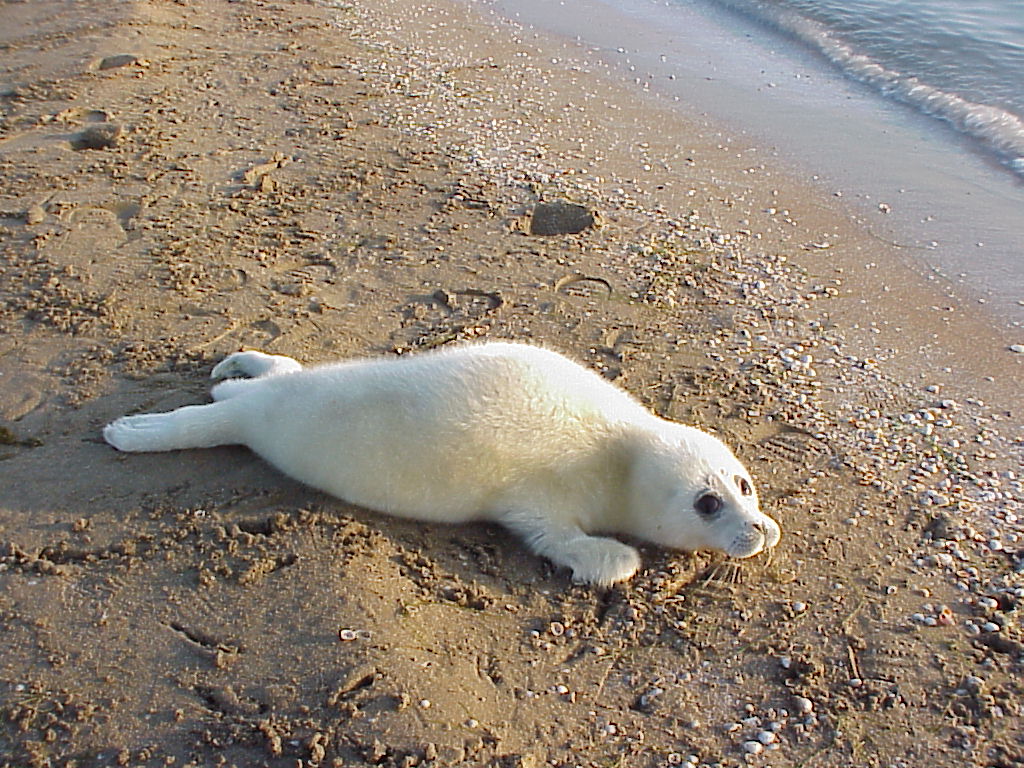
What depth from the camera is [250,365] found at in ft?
15.1

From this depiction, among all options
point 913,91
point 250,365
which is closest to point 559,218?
point 250,365

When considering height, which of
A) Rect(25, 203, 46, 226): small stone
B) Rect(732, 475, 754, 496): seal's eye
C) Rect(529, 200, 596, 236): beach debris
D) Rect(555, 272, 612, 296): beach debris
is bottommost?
Rect(25, 203, 46, 226): small stone

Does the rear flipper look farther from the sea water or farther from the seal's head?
the sea water

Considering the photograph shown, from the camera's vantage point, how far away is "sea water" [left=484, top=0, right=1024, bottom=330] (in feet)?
22.1

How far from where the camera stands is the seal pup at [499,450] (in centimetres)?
381

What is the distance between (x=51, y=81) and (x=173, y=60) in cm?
111

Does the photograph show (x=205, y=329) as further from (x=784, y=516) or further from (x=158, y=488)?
(x=784, y=516)

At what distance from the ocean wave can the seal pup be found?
5411 mm

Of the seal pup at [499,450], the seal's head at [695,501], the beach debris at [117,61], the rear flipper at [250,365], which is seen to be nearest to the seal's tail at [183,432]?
the seal pup at [499,450]

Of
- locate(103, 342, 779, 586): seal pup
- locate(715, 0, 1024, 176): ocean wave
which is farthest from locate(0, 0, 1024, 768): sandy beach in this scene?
locate(715, 0, 1024, 176): ocean wave

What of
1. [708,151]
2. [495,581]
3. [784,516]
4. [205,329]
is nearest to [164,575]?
[495,581]

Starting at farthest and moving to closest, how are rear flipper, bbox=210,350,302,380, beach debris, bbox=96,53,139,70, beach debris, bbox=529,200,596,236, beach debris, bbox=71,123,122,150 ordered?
1. beach debris, bbox=96,53,139,70
2. beach debris, bbox=71,123,122,150
3. beach debris, bbox=529,200,596,236
4. rear flipper, bbox=210,350,302,380

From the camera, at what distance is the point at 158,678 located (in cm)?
307

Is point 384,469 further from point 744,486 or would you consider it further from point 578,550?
point 744,486
